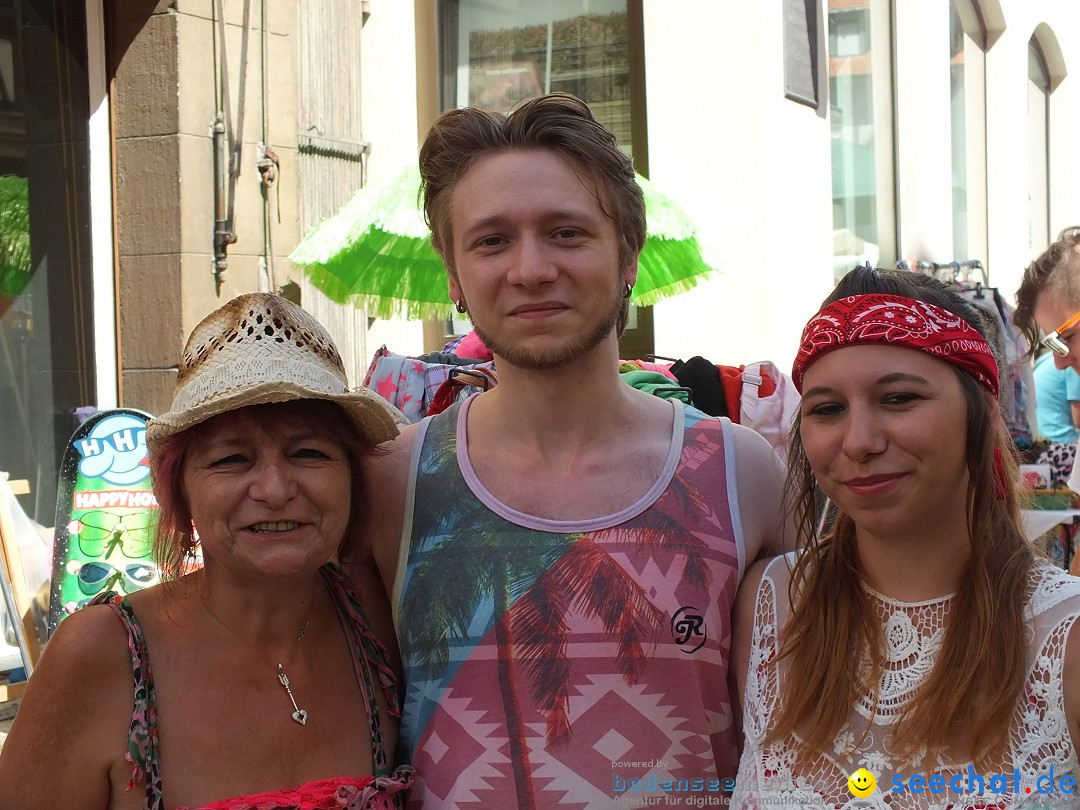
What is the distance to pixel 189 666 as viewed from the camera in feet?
5.98

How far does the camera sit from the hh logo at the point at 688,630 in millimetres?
1935

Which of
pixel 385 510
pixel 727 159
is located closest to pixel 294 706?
pixel 385 510

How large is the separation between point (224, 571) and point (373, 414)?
14.0 inches

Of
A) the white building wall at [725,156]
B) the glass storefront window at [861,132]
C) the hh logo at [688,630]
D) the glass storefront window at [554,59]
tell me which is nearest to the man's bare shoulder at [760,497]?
the hh logo at [688,630]

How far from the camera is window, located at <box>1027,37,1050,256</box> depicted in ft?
46.6

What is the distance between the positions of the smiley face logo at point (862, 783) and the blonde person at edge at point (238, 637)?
710 mm

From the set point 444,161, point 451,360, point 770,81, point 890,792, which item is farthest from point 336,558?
point 770,81

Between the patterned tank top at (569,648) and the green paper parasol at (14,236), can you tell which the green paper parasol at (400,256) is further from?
the patterned tank top at (569,648)

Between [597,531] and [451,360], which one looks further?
[451,360]

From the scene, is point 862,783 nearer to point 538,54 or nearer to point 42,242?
point 42,242

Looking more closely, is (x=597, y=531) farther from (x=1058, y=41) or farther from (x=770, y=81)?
(x=1058, y=41)

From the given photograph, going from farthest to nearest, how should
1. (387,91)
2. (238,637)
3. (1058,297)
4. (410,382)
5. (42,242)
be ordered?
(387,91), (42,242), (1058,297), (410,382), (238,637)

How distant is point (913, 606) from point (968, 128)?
36.7ft

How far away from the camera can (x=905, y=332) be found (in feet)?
5.75
